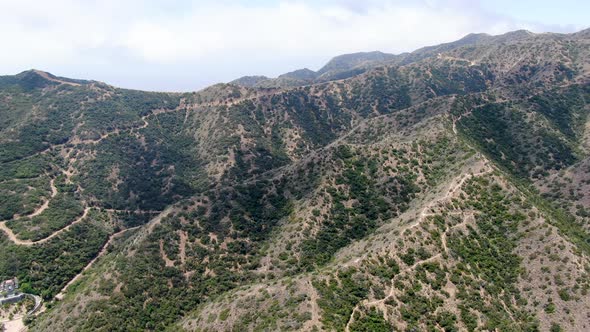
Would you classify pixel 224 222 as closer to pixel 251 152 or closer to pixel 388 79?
pixel 251 152

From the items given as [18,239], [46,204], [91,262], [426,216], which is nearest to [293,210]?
[426,216]

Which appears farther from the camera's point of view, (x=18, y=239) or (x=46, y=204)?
(x=46, y=204)

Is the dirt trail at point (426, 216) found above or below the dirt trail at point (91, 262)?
above

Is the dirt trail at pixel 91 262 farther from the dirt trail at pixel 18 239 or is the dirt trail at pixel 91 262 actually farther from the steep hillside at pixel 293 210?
the dirt trail at pixel 18 239

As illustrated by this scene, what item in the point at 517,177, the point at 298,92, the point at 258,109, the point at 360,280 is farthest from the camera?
the point at 298,92

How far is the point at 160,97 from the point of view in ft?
561

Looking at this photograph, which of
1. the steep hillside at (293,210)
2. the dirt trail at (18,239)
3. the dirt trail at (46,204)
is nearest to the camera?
the steep hillside at (293,210)

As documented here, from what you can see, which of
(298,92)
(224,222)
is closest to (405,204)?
(224,222)

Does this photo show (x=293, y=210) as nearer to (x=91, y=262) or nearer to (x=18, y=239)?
(x=91, y=262)

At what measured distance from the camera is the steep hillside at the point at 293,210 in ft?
188

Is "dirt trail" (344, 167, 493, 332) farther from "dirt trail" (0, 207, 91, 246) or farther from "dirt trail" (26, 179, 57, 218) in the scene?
"dirt trail" (26, 179, 57, 218)

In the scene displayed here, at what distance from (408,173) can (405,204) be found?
28.4 feet

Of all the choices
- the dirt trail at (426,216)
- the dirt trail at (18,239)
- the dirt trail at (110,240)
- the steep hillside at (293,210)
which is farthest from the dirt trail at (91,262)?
the dirt trail at (426,216)

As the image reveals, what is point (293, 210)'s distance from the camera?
3297 inches
